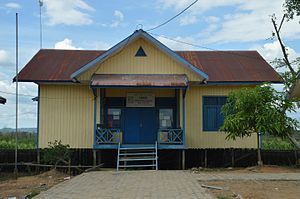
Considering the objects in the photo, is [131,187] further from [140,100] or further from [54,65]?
[54,65]

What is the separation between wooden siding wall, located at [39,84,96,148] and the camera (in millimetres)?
17984

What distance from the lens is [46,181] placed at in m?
14.2

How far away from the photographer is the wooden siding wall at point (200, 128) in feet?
60.2

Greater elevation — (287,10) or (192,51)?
(287,10)

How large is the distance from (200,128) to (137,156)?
3.14m

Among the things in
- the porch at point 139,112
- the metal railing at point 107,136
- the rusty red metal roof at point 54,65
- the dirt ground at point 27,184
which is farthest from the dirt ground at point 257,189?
the rusty red metal roof at point 54,65

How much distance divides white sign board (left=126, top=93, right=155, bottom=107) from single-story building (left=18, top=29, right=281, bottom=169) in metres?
0.05

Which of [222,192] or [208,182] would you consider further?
[208,182]

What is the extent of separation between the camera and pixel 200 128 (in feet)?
60.4

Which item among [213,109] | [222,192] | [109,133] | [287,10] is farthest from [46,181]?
[287,10]

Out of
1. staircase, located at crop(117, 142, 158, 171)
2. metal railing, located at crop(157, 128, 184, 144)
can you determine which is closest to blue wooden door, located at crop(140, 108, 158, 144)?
staircase, located at crop(117, 142, 158, 171)

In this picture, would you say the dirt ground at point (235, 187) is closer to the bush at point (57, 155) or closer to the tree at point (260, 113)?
the bush at point (57, 155)

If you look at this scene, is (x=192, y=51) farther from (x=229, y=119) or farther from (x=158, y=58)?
(x=229, y=119)

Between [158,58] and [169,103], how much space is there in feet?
7.62
